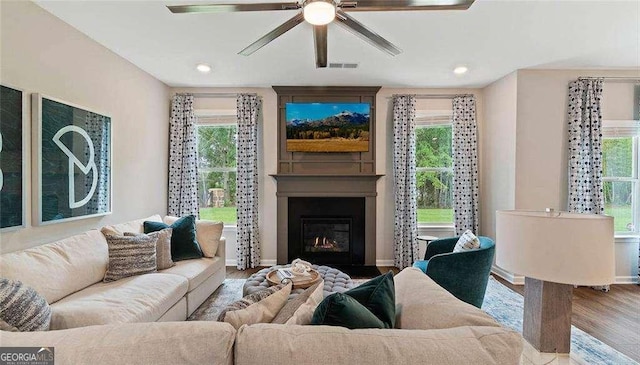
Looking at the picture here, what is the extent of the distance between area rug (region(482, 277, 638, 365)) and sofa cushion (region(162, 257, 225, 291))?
108 inches

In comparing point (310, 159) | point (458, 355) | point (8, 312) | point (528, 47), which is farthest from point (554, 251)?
point (310, 159)

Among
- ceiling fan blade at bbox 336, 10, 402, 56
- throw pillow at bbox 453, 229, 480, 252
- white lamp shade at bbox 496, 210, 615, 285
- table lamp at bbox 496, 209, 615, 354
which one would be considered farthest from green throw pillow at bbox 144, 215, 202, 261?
white lamp shade at bbox 496, 210, 615, 285

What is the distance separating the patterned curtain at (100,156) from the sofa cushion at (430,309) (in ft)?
9.67

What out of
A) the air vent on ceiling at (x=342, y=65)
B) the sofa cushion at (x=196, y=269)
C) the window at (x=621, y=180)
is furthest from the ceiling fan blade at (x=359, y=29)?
the window at (x=621, y=180)

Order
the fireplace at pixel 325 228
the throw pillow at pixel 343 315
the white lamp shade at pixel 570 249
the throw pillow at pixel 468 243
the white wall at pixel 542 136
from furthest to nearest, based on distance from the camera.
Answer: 1. the fireplace at pixel 325 228
2. the white wall at pixel 542 136
3. the throw pillow at pixel 468 243
4. the white lamp shade at pixel 570 249
5. the throw pillow at pixel 343 315

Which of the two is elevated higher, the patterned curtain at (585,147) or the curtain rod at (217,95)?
the curtain rod at (217,95)

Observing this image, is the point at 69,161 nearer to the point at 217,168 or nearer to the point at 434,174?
the point at 217,168

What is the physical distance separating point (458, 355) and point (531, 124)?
3.79 meters

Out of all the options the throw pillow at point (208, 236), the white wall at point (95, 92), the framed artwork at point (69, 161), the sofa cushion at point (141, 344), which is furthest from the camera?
the throw pillow at point (208, 236)

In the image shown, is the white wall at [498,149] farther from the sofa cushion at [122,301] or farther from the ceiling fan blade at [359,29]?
the sofa cushion at [122,301]

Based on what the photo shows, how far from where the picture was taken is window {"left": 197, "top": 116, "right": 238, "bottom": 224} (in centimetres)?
455

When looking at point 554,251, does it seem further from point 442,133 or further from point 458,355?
point 442,133

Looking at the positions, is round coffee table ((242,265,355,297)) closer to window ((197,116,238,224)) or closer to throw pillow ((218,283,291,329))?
throw pillow ((218,283,291,329))

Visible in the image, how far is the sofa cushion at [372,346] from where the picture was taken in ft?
2.89
